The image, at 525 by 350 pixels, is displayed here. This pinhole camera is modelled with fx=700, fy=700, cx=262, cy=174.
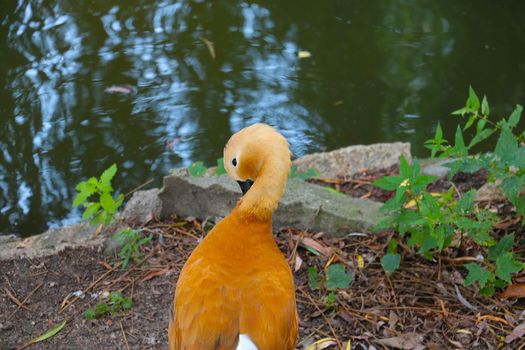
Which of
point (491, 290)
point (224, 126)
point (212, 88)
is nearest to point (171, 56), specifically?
point (212, 88)

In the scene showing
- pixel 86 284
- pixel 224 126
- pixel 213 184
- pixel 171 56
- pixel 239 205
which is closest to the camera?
pixel 239 205

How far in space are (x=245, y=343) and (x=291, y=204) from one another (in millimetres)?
1444

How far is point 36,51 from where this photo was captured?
321 inches

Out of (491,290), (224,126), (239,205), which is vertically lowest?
(224,126)

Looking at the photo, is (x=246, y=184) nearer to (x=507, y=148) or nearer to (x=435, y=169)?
(x=507, y=148)

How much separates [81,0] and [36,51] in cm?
145

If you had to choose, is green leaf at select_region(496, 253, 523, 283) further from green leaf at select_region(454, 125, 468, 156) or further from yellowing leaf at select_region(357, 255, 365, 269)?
yellowing leaf at select_region(357, 255, 365, 269)

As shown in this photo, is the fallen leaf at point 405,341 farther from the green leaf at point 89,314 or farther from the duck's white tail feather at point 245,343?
the green leaf at point 89,314

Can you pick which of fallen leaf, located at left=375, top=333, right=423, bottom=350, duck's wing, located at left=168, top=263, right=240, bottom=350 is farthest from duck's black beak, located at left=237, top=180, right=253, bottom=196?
fallen leaf, located at left=375, top=333, right=423, bottom=350

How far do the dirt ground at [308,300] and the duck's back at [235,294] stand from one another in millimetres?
588

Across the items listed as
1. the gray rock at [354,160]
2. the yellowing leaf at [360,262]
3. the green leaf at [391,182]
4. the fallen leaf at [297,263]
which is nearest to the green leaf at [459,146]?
the green leaf at [391,182]

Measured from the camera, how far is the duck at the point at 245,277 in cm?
279

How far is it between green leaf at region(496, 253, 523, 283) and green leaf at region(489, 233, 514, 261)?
4cm

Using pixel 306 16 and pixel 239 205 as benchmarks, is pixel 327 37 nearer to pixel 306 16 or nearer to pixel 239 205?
pixel 306 16
